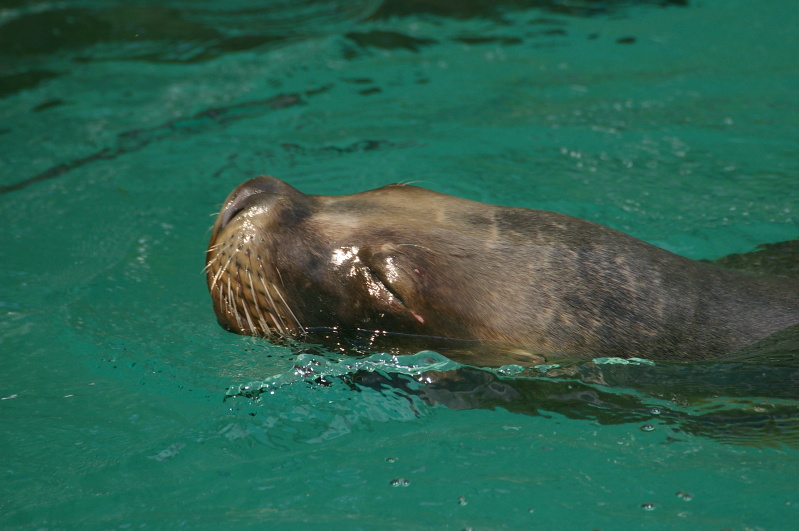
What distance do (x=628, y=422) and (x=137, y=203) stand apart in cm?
400

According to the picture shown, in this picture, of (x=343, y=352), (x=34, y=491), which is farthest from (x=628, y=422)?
(x=34, y=491)

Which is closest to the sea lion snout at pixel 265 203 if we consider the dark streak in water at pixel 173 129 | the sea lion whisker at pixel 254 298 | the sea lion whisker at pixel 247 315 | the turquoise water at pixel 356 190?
the sea lion whisker at pixel 254 298

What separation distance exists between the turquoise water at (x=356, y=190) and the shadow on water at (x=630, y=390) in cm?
1

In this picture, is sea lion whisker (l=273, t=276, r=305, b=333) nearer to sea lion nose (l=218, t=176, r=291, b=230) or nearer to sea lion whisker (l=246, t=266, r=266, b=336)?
sea lion whisker (l=246, t=266, r=266, b=336)

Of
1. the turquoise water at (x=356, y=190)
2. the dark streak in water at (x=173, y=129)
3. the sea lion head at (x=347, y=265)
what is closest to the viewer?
the turquoise water at (x=356, y=190)

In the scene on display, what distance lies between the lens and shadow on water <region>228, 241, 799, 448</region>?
11.7 ft

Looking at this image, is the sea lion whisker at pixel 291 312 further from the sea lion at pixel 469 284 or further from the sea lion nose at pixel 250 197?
the sea lion nose at pixel 250 197

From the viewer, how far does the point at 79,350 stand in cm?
446

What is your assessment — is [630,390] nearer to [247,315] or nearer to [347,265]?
[347,265]

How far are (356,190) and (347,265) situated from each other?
257cm

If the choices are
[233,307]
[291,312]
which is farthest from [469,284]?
[233,307]

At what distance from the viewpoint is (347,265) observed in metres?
3.73

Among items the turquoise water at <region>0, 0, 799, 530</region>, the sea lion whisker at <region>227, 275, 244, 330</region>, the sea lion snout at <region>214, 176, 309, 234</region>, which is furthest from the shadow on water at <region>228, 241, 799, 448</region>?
the sea lion snout at <region>214, 176, 309, 234</region>

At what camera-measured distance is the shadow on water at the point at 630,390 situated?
3.56m
